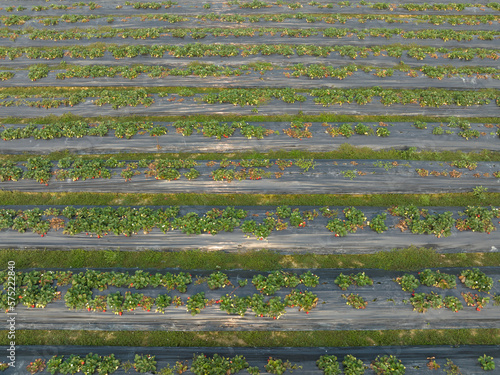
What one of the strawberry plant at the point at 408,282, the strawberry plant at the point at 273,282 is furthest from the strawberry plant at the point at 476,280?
the strawberry plant at the point at 273,282

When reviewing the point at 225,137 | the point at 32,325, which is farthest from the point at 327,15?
the point at 32,325

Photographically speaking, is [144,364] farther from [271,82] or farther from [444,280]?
[271,82]

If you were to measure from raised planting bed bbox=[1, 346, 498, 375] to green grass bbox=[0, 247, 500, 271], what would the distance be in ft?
14.1

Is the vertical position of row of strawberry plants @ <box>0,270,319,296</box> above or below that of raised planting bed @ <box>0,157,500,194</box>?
below

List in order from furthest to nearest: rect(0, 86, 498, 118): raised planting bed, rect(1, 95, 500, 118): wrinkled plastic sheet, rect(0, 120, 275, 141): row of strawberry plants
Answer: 1. rect(0, 86, 498, 118): raised planting bed
2. rect(1, 95, 500, 118): wrinkled plastic sheet
3. rect(0, 120, 275, 141): row of strawberry plants

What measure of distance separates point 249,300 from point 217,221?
16.8 ft

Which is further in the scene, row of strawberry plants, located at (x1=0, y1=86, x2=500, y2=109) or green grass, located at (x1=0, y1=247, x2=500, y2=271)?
row of strawberry plants, located at (x1=0, y1=86, x2=500, y2=109)

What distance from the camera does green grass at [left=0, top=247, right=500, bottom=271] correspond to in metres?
18.9

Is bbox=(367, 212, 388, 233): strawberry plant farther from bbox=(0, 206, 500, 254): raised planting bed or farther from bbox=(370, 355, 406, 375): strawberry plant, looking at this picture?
bbox=(370, 355, 406, 375): strawberry plant

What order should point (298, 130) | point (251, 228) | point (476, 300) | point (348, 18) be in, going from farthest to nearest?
point (348, 18), point (298, 130), point (251, 228), point (476, 300)

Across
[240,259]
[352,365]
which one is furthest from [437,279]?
[240,259]

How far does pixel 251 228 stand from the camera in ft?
65.2

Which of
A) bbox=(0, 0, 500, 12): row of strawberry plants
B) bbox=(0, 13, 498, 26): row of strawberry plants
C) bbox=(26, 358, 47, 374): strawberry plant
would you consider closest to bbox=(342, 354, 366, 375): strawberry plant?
bbox=(26, 358, 47, 374): strawberry plant

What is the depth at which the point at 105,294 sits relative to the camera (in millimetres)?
17609
